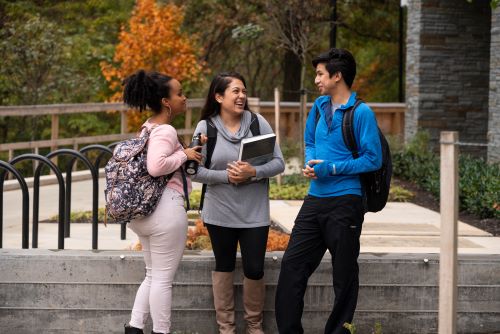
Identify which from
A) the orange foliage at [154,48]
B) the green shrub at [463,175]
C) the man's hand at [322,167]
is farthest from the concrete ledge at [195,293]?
the orange foliage at [154,48]

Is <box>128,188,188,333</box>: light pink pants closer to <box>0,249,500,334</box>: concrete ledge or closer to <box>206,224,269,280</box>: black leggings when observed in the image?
<box>206,224,269,280</box>: black leggings

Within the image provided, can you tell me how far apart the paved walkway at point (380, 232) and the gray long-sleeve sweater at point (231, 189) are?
2354 mm

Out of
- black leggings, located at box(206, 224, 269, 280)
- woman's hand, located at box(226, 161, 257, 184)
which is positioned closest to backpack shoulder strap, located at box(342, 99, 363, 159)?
woman's hand, located at box(226, 161, 257, 184)

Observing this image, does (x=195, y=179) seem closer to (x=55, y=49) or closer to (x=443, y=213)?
(x=443, y=213)

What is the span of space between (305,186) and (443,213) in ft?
31.7

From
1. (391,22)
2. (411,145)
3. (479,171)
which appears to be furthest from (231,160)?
(391,22)

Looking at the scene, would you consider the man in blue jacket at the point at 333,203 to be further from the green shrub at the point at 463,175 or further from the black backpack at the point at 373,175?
the green shrub at the point at 463,175

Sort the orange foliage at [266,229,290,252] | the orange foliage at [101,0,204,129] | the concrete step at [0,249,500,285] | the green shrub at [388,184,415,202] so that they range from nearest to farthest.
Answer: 1. the concrete step at [0,249,500,285]
2. the orange foliage at [266,229,290,252]
3. the green shrub at [388,184,415,202]
4. the orange foliage at [101,0,204,129]

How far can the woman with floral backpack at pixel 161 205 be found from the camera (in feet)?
20.0

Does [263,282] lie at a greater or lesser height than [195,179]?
lesser

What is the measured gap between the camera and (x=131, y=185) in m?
6.11

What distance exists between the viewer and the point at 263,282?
6566mm

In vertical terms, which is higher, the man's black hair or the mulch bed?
the man's black hair

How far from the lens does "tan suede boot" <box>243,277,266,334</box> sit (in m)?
6.50
